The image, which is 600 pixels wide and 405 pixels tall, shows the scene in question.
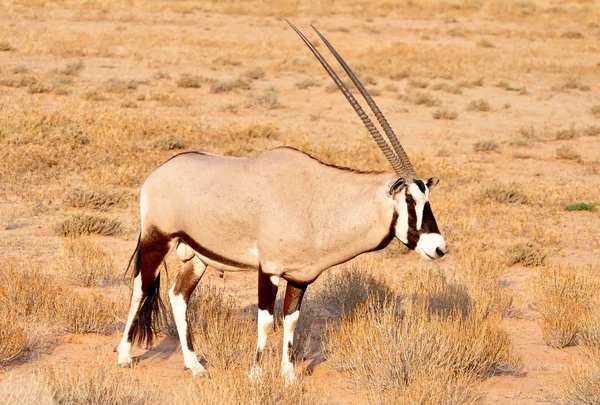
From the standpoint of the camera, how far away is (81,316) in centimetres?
677

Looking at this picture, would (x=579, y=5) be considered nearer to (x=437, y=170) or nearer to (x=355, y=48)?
(x=355, y=48)

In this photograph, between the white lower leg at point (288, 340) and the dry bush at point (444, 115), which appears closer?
the white lower leg at point (288, 340)

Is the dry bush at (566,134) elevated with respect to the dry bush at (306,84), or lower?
lower

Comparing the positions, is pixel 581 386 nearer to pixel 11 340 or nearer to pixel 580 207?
pixel 11 340

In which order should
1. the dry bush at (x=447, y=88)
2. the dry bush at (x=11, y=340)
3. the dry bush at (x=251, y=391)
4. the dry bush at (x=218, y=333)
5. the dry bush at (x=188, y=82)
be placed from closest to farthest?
the dry bush at (x=251, y=391) < the dry bush at (x=11, y=340) < the dry bush at (x=218, y=333) < the dry bush at (x=188, y=82) < the dry bush at (x=447, y=88)

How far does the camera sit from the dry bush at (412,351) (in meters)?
5.71

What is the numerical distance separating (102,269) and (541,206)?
6.91 m

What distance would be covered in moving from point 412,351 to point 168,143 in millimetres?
9324

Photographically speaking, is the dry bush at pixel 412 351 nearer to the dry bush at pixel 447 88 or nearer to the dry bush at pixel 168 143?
the dry bush at pixel 168 143

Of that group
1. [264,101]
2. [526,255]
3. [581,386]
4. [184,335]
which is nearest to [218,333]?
[184,335]

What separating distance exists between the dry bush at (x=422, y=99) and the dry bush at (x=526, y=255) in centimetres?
1132

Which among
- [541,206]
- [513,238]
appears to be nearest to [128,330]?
[513,238]

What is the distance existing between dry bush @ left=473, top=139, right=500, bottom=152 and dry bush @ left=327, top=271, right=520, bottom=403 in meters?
10.1

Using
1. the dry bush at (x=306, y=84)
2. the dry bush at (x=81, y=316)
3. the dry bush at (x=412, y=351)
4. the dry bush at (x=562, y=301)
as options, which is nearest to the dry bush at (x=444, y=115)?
the dry bush at (x=306, y=84)
